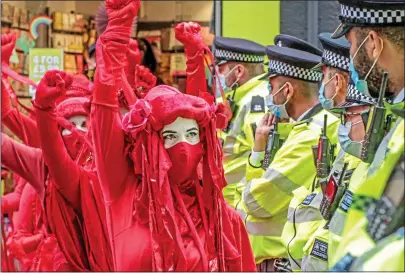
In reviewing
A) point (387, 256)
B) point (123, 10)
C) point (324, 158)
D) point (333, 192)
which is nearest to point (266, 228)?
point (324, 158)

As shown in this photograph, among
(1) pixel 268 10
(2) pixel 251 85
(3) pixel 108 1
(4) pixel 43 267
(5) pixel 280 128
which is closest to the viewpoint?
(3) pixel 108 1

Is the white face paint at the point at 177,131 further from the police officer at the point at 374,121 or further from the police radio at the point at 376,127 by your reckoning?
the police radio at the point at 376,127

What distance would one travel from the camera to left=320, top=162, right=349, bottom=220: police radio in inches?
179

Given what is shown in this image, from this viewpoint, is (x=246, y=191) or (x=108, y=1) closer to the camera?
(x=108, y=1)

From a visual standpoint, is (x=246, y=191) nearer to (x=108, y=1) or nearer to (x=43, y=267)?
(x=43, y=267)

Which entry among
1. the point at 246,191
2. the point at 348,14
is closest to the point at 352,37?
the point at 348,14

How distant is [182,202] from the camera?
4461mm

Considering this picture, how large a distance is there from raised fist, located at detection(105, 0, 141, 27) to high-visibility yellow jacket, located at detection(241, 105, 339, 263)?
1.80m

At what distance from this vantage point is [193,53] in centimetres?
516

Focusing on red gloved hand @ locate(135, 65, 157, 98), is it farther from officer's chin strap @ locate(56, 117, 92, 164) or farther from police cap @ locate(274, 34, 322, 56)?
police cap @ locate(274, 34, 322, 56)

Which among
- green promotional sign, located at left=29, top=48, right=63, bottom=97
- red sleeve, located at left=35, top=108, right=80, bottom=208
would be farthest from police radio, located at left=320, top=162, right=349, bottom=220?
green promotional sign, located at left=29, top=48, right=63, bottom=97

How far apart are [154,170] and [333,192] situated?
73cm

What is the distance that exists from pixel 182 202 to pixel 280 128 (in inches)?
84.1

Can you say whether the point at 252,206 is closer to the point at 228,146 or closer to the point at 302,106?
the point at 302,106
